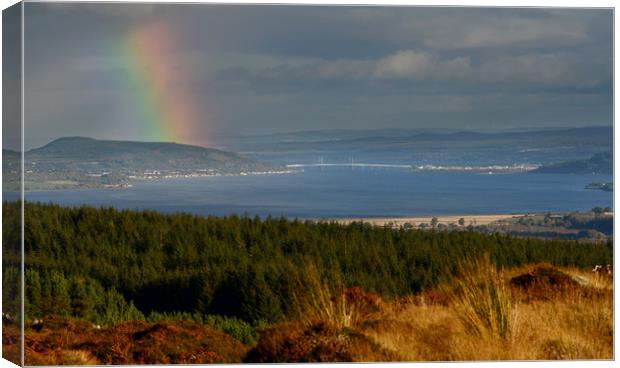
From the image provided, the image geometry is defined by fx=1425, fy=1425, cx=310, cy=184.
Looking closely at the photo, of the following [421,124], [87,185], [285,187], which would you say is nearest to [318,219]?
[285,187]

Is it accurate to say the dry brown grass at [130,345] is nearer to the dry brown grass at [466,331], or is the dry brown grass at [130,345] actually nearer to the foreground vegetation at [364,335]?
the foreground vegetation at [364,335]

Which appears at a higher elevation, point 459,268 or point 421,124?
point 421,124

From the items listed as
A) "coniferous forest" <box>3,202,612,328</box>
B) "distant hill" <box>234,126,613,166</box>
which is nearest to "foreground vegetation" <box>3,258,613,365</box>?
"coniferous forest" <box>3,202,612,328</box>

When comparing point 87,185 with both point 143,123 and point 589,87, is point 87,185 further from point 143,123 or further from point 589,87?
point 589,87

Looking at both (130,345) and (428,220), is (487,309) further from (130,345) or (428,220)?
(130,345)

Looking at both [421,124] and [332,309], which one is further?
[421,124]

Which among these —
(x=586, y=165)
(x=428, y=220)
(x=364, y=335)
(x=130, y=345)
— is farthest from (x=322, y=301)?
(x=586, y=165)
